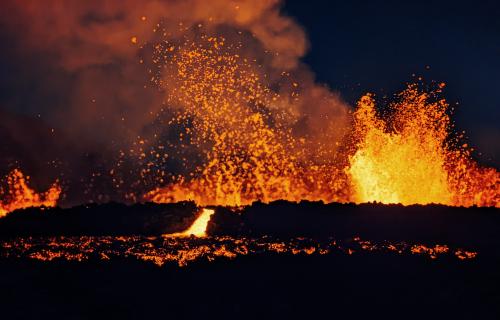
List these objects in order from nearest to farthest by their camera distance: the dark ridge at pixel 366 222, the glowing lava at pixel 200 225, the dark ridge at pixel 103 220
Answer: the dark ridge at pixel 366 222, the glowing lava at pixel 200 225, the dark ridge at pixel 103 220

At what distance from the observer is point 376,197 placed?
3931cm

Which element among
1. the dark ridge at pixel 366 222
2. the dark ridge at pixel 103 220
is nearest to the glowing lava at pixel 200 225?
the dark ridge at pixel 103 220

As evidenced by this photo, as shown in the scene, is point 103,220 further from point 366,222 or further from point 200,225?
point 366,222

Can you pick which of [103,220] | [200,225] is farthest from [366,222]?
[103,220]

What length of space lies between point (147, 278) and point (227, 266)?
2.88 metres

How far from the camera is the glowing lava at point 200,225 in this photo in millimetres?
33188

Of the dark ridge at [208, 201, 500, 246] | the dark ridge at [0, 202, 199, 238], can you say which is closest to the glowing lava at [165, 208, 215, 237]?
the dark ridge at [0, 202, 199, 238]

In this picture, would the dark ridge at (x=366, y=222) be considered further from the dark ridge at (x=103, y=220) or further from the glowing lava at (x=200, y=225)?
the dark ridge at (x=103, y=220)

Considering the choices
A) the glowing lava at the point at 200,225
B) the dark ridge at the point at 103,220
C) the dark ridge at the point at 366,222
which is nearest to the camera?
the dark ridge at the point at 366,222

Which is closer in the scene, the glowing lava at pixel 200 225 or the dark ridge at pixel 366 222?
the dark ridge at pixel 366 222

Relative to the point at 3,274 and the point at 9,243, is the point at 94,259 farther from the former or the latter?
the point at 9,243

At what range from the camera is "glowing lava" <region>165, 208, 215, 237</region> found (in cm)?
3319

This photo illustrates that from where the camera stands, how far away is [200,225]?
34562 millimetres

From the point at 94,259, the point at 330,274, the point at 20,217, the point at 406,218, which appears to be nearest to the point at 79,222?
the point at 20,217
